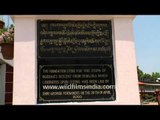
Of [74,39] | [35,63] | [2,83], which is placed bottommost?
[2,83]

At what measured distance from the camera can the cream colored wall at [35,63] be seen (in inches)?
204

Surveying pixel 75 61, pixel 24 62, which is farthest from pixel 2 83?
pixel 75 61

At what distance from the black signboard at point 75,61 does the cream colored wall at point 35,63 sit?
0.38ft

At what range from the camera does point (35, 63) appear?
530 centimetres

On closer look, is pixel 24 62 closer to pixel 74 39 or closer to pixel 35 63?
pixel 35 63

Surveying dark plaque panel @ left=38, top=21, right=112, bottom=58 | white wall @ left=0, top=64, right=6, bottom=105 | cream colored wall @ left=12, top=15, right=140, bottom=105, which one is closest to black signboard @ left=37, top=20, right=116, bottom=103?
dark plaque panel @ left=38, top=21, right=112, bottom=58

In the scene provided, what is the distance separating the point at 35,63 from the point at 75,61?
0.75m

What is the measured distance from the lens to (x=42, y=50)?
5.42m

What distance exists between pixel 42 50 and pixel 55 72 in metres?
0.49

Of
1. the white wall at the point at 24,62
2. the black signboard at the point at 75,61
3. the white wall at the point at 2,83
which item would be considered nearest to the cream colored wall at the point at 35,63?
the white wall at the point at 24,62

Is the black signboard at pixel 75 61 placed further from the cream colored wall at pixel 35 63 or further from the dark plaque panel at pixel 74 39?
the cream colored wall at pixel 35 63
